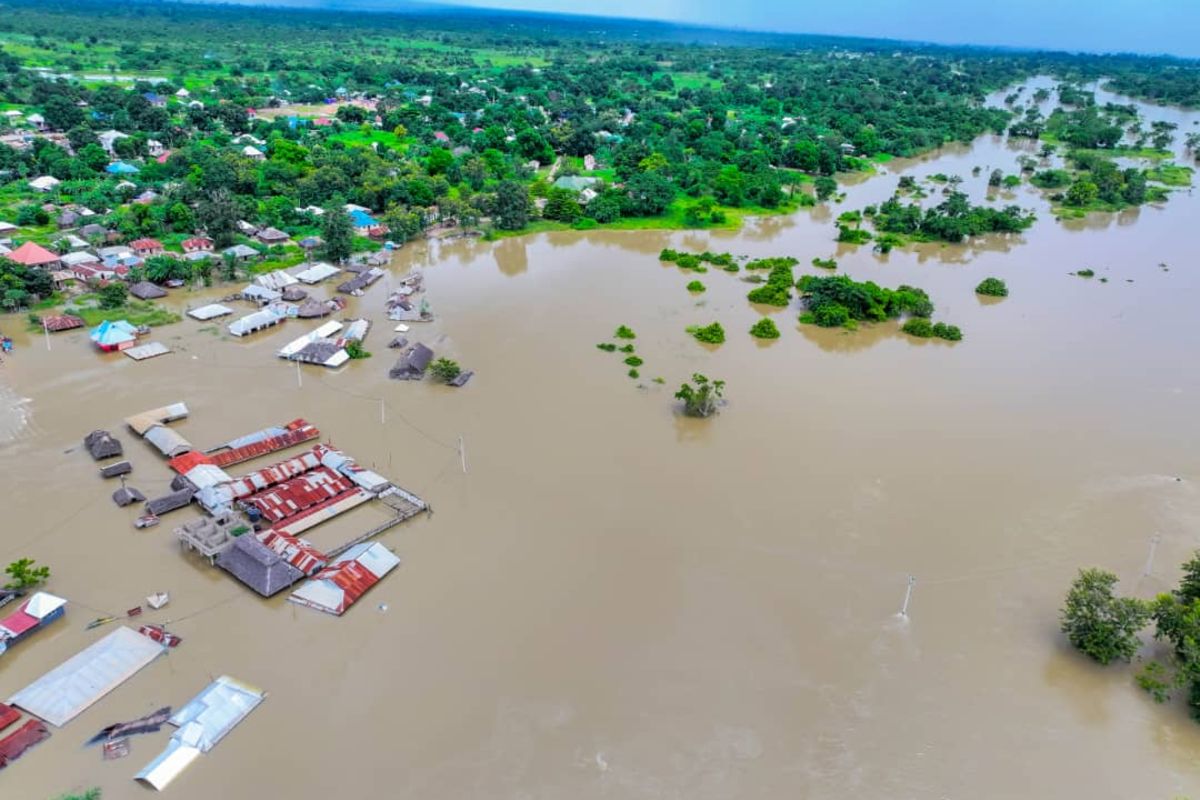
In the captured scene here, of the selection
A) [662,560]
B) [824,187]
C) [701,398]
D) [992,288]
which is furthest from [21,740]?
[824,187]

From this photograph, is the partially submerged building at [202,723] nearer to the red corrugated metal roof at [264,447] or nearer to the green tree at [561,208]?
the red corrugated metal roof at [264,447]

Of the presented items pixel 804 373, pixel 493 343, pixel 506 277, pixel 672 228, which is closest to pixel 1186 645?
pixel 804 373

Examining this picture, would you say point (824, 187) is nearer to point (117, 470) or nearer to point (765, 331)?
point (765, 331)

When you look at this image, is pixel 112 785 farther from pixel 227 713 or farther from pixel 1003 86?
pixel 1003 86

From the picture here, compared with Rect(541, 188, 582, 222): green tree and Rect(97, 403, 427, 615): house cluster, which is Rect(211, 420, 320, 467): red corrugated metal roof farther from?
Rect(541, 188, 582, 222): green tree

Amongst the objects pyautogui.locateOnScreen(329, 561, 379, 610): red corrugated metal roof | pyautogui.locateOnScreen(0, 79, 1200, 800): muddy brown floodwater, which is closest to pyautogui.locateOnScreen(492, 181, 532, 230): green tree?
pyautogui.locateOnScreen(0, 79, 1200, 800): muddy brown floodwater
